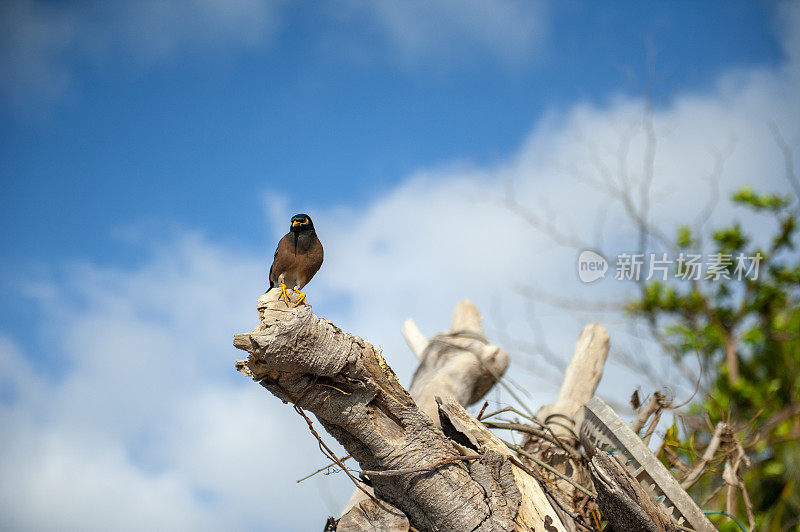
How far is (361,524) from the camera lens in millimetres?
2730

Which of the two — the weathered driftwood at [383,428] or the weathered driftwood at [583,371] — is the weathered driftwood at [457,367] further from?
the weathered driftwood at [383,428]

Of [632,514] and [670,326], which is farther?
[670,326]

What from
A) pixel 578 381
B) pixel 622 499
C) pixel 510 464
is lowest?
pixel 622 499

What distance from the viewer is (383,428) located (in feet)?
8.80

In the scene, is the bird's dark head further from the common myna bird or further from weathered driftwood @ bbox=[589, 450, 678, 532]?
weathered driftwood @ bbox=[589, 450, 678, 532]

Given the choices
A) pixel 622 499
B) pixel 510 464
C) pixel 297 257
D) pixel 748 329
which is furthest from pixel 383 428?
pixel 748 329

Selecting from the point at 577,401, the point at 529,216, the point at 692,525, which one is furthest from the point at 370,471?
the point at 529,216

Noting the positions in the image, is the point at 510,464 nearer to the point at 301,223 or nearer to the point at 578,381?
the point at 301,223

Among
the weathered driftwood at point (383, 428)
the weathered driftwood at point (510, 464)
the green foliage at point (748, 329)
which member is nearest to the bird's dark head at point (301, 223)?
the weathered driftwood at point (383, 428)

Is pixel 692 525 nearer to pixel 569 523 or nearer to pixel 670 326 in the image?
pixel 569 523

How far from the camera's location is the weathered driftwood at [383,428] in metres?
2.49

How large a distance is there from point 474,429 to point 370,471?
0.54 meters

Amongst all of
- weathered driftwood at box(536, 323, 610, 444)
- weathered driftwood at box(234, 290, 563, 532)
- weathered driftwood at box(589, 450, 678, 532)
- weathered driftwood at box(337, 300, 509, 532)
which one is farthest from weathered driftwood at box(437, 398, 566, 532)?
weathered driftwood at box(536, 323, 610, 444)

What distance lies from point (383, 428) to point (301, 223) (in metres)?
1.67
